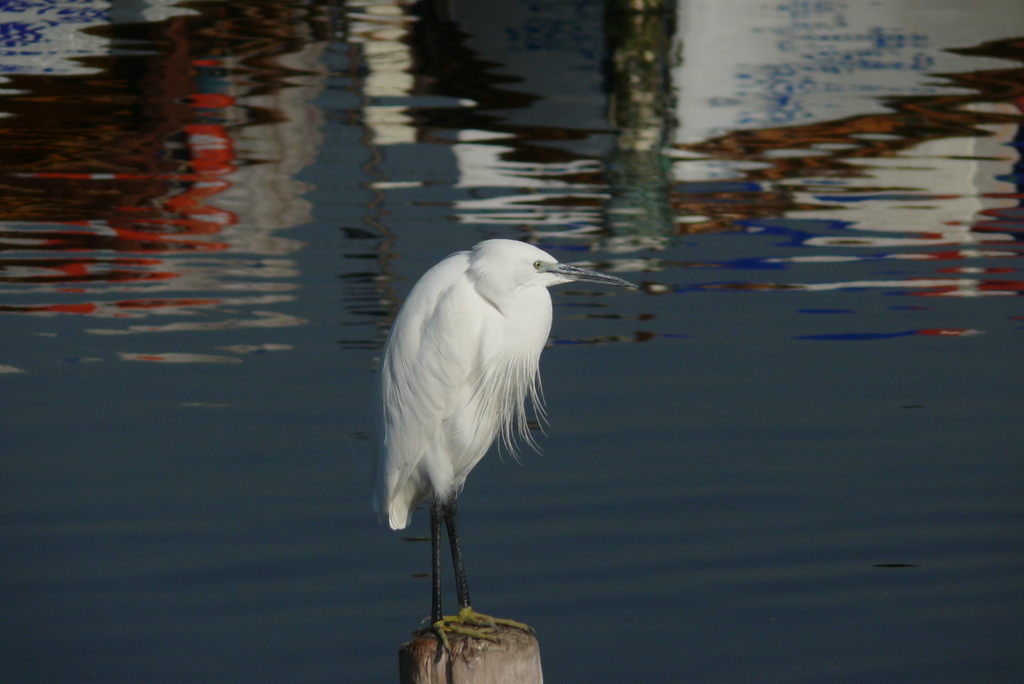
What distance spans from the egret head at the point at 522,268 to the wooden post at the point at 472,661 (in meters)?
0.85

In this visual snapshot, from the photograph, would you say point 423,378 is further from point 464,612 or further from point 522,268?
point 464,612

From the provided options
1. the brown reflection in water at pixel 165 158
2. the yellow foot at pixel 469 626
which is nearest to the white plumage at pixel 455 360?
the yellow foot at pixel 469 626

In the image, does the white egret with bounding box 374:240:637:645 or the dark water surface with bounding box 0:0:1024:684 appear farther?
the dark water surface with bounding box 0:0:1024:684

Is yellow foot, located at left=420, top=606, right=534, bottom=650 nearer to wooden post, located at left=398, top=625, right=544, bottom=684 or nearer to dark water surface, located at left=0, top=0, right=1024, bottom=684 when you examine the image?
wooden post, located at left=398, top=625, right=544, bottom=684

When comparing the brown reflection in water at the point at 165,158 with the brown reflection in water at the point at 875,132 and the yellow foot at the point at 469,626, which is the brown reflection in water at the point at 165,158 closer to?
the brown reflection in water at the point at 875,132

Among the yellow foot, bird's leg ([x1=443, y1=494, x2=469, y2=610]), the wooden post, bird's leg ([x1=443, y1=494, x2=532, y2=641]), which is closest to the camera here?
the wooden post

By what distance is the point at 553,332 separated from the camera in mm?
6926

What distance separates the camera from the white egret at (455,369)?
104 inches

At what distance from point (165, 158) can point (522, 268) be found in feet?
22.0

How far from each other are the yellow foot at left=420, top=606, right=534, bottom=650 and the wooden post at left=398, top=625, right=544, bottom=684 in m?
0.02

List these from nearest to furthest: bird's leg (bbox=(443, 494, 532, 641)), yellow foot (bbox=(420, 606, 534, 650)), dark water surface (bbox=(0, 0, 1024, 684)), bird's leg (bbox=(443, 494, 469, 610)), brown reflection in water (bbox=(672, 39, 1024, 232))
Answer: yellow foot (bbox=(420, 606, 534, 650)) < bird's leg (bbox=(443, 494, 532, 641)) < bird's leg (bbox=(443, 494, 469, 610)) < dark water surface (bbox=(0, 0, 1024, 684)) < brown reflection in water (bbox=(672, 39, 1024, 232))

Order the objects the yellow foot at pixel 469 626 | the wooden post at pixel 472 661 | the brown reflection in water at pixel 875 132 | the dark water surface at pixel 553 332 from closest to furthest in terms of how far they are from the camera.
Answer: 1. the wooden post at pixel 472 661
2. the yellow foot at pixel 469 626
3. the dark water surface at pixel 553 332
4. the brown reflection in water at pixel 875 132

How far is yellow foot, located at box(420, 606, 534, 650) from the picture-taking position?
236 centimetres

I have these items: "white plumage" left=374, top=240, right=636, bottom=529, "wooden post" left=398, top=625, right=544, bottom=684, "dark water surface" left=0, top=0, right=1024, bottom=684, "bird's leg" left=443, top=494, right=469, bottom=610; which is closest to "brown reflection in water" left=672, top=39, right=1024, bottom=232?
"dark water surface" left=0, top=0, right=1024, bottom=684
